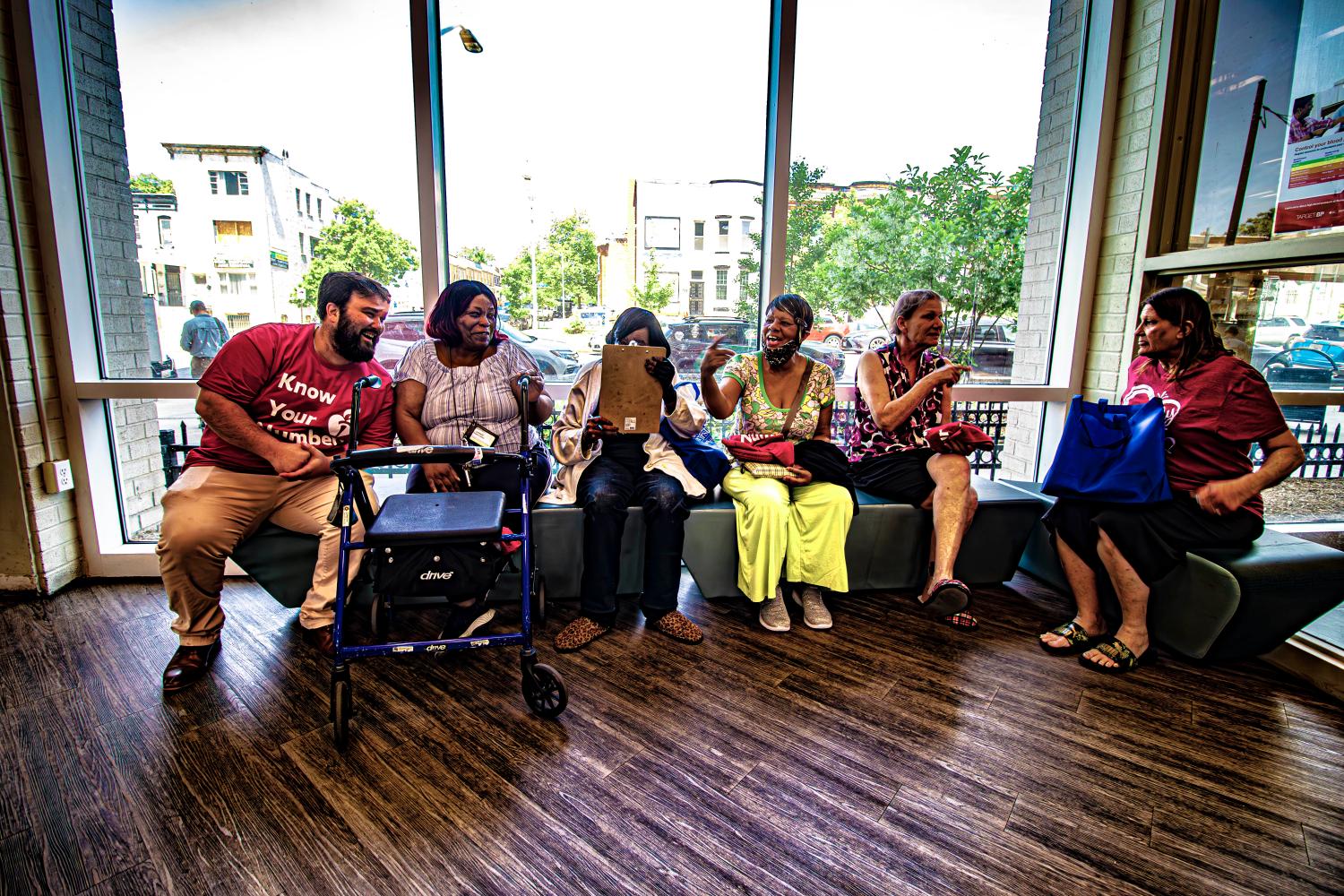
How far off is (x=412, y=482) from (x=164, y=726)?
3.57 ft

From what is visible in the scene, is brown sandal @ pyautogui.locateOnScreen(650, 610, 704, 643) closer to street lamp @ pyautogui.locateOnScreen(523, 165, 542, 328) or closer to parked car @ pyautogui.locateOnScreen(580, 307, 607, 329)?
parked car @ pyautogui.locateOnScreen(580, 307, 607, 329)

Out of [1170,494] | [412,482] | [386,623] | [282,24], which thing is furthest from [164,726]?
[1170,494]

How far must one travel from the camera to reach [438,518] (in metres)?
1.93

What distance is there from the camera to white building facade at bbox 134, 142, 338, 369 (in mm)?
2922

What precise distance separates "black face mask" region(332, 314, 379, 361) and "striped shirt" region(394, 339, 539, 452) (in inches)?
7.5

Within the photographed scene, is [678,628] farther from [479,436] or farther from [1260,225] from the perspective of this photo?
[1260,225]

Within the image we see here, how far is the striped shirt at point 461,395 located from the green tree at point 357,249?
69 cm

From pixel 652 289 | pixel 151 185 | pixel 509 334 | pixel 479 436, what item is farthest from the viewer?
pixel 652 289

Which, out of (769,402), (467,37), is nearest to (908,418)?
(769,402)

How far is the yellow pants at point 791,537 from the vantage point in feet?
8.61

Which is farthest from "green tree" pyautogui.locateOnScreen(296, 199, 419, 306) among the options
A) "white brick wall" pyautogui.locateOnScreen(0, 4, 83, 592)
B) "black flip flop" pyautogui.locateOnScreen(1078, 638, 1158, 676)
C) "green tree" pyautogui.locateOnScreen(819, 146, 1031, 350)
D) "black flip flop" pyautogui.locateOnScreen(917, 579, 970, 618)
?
"black flip flop" pyautogui.locateOnScreen(1078, 638, 1158, 676)

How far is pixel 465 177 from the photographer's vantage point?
307cm

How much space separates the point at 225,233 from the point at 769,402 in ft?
8.76

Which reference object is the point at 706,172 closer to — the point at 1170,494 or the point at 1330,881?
the point at 1170,494
